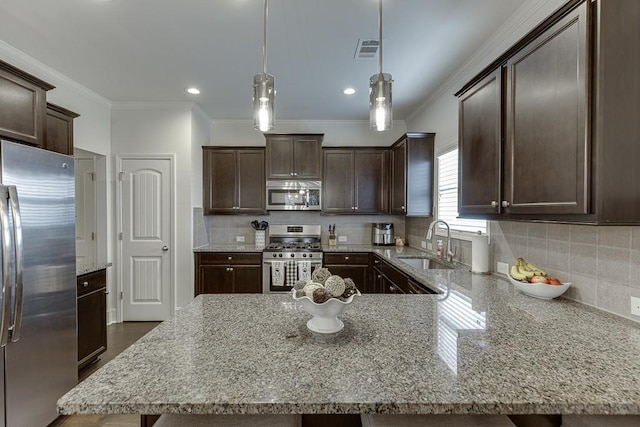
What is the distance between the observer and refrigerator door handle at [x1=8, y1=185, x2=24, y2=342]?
1.61 metres

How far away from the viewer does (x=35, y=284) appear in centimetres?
180

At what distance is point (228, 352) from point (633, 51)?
1.97 meters

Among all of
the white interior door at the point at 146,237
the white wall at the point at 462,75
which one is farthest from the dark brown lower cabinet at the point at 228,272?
the white wall at the point at 462,75

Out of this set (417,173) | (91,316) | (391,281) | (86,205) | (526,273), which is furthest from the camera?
(86,205)

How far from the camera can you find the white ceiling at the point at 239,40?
6.66 ft

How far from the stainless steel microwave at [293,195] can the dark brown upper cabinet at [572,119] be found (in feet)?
8.87

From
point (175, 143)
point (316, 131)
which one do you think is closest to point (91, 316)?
point (175, 143)

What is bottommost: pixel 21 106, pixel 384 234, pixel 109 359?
pixel 109 359

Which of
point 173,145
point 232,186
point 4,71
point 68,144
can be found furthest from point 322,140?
point 4,71

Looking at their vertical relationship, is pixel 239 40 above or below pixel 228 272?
above

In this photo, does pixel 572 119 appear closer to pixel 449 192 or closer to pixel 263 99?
pixel 263 99

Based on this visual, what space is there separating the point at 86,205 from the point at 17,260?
8.52ft

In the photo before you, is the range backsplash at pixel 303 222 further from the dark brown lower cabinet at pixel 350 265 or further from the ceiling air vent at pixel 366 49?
the ceiling air vent at pixel 366 49

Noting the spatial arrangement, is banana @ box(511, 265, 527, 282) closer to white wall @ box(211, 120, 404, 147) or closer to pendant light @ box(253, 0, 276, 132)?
pendant light @ box(253, 0, 276, 132)
